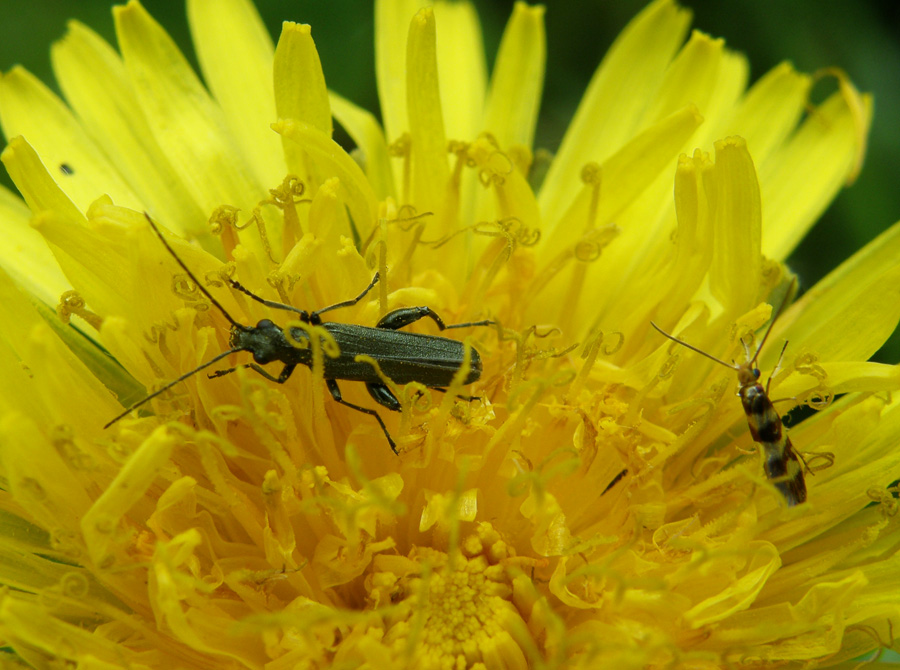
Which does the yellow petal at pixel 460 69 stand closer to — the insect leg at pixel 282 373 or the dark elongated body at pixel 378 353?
the dark elongated body at pixel 378 353

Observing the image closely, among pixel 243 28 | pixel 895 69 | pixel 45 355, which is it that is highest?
pixel 243 28

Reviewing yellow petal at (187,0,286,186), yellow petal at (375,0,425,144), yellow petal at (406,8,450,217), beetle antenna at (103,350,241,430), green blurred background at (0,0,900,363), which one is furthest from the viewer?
green blurred background at (0,0,900,363)

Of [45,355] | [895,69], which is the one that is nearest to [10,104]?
[45,355]

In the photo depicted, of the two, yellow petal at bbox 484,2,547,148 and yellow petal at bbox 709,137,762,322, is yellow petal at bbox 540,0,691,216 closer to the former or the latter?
yellow petal at bbox 484,2,547,148

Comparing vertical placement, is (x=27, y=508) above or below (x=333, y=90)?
below

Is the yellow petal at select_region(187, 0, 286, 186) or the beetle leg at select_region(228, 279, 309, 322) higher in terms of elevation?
the yellow petal at select_region(187, 0, 286, 186)

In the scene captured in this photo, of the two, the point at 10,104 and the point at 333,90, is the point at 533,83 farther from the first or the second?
the point at 10,104

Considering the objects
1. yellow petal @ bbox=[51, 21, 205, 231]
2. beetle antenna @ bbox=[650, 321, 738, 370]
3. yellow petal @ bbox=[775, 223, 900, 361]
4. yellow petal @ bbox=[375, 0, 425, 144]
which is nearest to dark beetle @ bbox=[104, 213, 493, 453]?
beetle antenna @ bbox=[650, 321, 738, 370]

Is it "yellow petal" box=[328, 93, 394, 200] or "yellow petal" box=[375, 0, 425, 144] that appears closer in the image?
"yellow petal" box=[328, 93, 394, 200]
